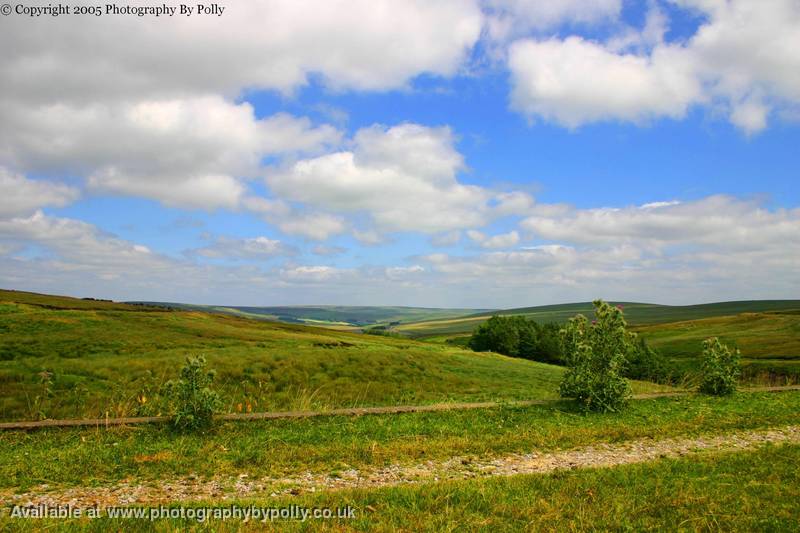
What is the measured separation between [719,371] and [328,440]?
63.2 feet

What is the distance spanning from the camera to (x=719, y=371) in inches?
888

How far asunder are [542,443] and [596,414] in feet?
18.7

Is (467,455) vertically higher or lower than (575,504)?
lower

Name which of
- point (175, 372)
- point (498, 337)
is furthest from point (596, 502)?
point (498, 337)

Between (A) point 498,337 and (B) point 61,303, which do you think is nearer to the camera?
(B) point 61,303

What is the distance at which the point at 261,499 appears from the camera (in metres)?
8.47

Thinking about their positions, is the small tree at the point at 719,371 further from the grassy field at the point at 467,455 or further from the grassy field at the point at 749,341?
the grassy field at the point at 749,341

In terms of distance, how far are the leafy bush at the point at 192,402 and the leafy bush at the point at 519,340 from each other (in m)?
80.4

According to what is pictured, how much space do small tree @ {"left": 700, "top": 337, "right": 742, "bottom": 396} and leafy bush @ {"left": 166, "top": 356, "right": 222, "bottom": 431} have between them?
21.7 m

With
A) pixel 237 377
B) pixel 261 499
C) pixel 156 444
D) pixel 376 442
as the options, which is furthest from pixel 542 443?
pixel 237 377

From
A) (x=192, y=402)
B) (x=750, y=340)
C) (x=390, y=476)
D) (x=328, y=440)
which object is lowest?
(x=750, y=340)

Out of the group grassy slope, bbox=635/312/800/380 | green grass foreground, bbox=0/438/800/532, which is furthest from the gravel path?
grassy slope, bbox=635/312/800/380

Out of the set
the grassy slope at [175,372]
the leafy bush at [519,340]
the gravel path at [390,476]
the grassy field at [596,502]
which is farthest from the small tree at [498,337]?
the grassy field at [596,502]

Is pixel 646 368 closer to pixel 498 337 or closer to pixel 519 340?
pixel 519 340
